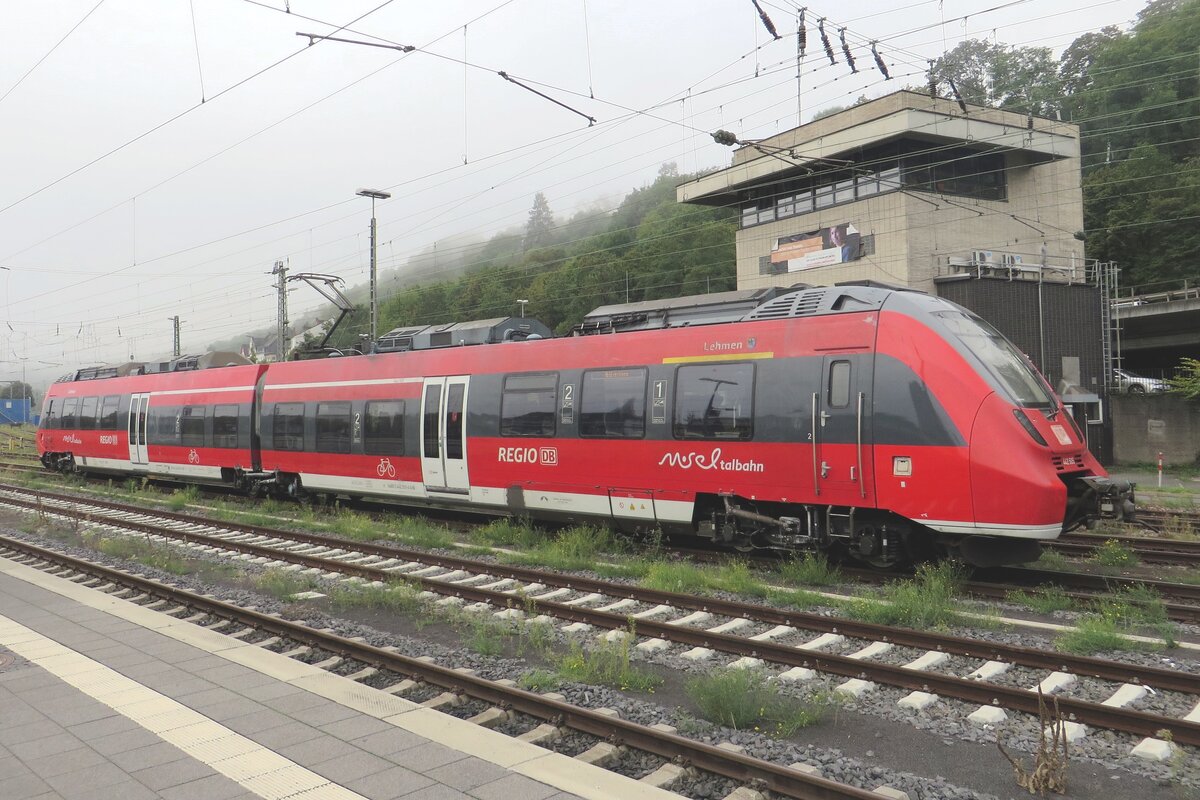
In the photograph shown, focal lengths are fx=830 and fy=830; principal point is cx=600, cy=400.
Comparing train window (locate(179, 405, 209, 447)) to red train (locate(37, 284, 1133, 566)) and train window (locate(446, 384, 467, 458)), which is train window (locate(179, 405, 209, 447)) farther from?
train window (locate(446, 384, 467, 458))

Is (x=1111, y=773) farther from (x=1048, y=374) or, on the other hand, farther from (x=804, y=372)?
(x=1048, y=374)

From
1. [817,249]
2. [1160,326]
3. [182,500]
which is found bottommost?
[182,500]

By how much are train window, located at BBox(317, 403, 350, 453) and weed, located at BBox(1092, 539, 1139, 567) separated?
13355 mm

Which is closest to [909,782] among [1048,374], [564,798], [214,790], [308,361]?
[564,798]

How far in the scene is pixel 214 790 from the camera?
445cm

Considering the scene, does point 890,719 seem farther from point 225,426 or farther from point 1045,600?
point 225,426

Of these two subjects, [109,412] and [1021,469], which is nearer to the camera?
[1021,469]

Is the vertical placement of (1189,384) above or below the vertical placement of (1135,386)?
below

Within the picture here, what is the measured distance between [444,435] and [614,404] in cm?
405

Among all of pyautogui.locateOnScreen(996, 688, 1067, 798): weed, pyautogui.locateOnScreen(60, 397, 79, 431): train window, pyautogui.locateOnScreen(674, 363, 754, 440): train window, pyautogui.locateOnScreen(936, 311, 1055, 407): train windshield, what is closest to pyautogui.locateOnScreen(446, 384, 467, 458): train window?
pyautogui.locateOnScreen(674, 363, 754, 440): train window

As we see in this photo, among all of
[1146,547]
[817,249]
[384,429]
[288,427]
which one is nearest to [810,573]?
[1146,547]

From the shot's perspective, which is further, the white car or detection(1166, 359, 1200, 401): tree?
the white car

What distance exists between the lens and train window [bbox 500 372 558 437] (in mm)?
13070

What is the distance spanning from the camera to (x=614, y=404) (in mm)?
12133
